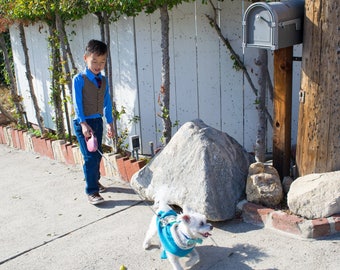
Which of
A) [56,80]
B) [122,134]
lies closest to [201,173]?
[122,134]

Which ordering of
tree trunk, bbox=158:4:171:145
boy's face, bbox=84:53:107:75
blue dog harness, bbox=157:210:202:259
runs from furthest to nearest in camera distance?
tree trunk, bbox=158:4:171:145 < boy's face, bbox=84:53:107:75 < blue dog harness, bbox=157:210:202:259

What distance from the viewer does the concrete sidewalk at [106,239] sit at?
11.9 feet

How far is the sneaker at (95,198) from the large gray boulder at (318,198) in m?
2.04

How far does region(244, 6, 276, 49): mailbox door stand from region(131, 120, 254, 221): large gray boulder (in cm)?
103

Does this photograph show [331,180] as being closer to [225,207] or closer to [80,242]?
[225,207]

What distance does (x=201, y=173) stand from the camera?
419cm

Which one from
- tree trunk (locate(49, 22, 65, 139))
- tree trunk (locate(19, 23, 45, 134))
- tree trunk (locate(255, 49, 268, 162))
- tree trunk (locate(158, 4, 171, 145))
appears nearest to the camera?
tree trunk (locate(255, 49, 268, 162))

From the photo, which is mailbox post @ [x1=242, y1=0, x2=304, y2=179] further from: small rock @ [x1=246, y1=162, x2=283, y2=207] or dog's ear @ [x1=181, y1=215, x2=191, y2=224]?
dog's ear @ [x1=181, y1=215, x2=191, y2=224]

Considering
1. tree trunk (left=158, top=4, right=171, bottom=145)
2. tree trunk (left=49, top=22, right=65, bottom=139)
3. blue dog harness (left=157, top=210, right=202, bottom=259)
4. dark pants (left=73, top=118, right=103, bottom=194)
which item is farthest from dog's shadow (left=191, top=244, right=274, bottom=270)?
tree trunk (left=49, top=22, right=65, bottom=139)

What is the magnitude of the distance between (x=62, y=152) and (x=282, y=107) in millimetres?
3465

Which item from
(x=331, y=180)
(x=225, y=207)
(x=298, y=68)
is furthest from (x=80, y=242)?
(x=298, y=68)

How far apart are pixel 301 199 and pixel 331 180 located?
0.30m

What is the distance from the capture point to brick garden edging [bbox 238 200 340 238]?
3740 mm

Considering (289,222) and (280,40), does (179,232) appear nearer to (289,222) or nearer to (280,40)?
(289,222)
